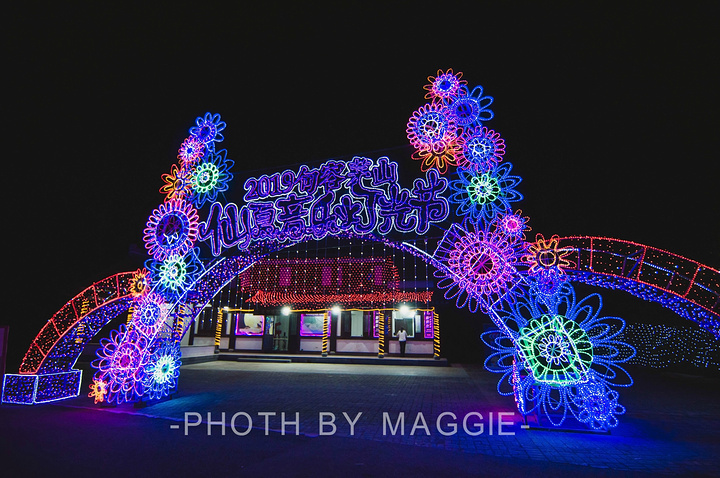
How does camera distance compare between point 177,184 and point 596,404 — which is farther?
point 177,184

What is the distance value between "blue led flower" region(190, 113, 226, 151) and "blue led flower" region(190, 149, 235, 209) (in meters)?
0.47

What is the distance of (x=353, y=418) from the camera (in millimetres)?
7402

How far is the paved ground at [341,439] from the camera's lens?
15.8 feet

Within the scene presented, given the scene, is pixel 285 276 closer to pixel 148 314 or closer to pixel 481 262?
pixel 148 314

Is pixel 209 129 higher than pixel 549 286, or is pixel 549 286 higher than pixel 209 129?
pixel 209 129

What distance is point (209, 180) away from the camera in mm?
9516

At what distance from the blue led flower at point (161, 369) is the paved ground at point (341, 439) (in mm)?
343

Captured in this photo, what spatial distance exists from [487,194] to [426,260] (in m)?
1.74

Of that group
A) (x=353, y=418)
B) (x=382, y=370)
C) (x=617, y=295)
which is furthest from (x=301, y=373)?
(x=617, y=295)

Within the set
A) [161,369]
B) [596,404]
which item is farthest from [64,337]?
[596,404]

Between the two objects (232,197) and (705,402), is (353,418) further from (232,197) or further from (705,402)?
(705,402)

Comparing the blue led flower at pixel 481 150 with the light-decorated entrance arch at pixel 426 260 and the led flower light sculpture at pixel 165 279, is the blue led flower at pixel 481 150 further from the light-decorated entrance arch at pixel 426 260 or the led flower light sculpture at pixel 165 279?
the led flower light sculpture at pixel 165 279

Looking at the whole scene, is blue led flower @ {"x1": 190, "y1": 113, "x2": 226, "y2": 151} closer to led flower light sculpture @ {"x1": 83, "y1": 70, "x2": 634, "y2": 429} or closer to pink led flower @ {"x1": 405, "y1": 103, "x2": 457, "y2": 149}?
led flower light sculpture @ {"x1": 83, "y1": 70, "x2": 634, "y2": 429}

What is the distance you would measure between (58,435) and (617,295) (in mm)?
19834
